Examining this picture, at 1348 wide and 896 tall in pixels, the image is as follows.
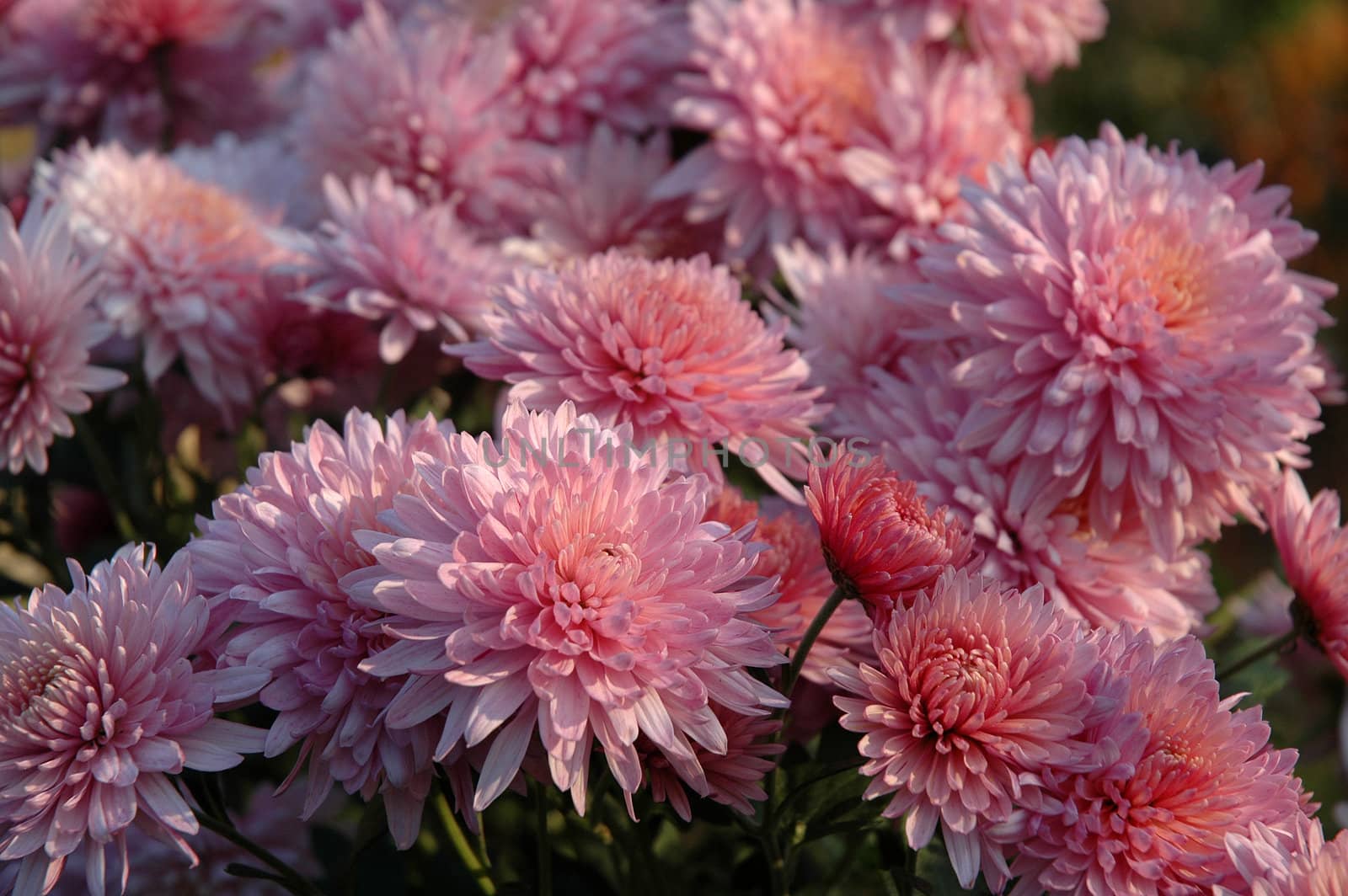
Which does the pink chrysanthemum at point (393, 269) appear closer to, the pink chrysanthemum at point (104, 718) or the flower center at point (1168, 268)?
the pink chrysanthemum at point (104, 718)

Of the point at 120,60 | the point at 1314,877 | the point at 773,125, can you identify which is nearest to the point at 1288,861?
the point at 1314,877

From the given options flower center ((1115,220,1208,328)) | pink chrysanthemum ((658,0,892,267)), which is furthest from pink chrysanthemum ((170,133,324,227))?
flower center ((1115,220,1208,328))

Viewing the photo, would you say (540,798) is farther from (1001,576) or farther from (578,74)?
(578,74)

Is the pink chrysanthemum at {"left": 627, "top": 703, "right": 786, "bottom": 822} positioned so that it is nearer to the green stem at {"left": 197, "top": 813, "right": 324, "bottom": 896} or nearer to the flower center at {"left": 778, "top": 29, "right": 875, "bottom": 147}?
the green stem at {"left": 197, "top": 813, "right": 324, "bottom": 896}

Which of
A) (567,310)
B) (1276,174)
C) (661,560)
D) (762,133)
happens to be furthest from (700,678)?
(1276,174)

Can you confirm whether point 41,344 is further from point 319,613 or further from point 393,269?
point 319,613

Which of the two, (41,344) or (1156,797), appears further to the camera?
→ (41,344)

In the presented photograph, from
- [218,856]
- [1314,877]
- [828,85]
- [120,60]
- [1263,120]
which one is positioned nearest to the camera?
[1314,877]
